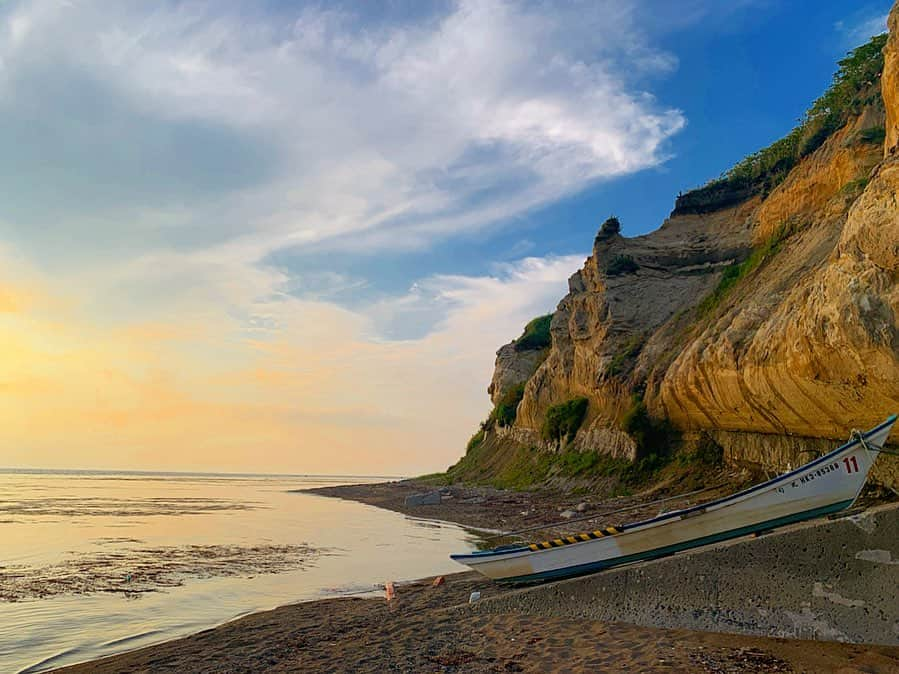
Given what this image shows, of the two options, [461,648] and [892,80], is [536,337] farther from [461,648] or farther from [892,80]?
[461,648]

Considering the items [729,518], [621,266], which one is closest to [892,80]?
[729,518]

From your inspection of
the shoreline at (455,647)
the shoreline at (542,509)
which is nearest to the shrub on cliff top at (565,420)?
the shoreline at (542,509)

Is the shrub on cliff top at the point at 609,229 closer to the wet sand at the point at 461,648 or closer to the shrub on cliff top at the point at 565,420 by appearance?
the shrub on cliff top at the point at 565,420

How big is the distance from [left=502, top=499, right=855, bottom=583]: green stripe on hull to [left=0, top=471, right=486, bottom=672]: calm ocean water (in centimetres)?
570

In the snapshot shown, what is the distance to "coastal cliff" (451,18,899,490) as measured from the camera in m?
11.4

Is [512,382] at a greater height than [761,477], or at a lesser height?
greater

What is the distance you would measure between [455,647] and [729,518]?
445 cm

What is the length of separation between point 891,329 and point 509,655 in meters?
8.26

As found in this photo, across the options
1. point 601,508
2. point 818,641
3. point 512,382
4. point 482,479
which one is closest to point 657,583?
point 818,641

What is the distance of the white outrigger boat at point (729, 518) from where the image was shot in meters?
8.57

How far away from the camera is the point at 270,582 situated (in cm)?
1532

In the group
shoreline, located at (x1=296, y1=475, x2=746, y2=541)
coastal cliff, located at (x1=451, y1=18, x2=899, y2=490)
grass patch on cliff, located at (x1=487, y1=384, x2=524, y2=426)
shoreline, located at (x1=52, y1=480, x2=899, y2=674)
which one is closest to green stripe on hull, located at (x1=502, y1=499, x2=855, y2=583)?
shoreline, located at (x1=52, y1=480, x2=899, y2=674)

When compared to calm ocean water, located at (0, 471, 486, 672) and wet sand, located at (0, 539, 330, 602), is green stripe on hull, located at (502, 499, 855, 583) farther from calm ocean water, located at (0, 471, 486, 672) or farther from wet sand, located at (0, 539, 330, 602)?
wet sand, located at (0, 539, 330, 602)

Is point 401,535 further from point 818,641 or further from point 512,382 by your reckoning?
point 512,382
